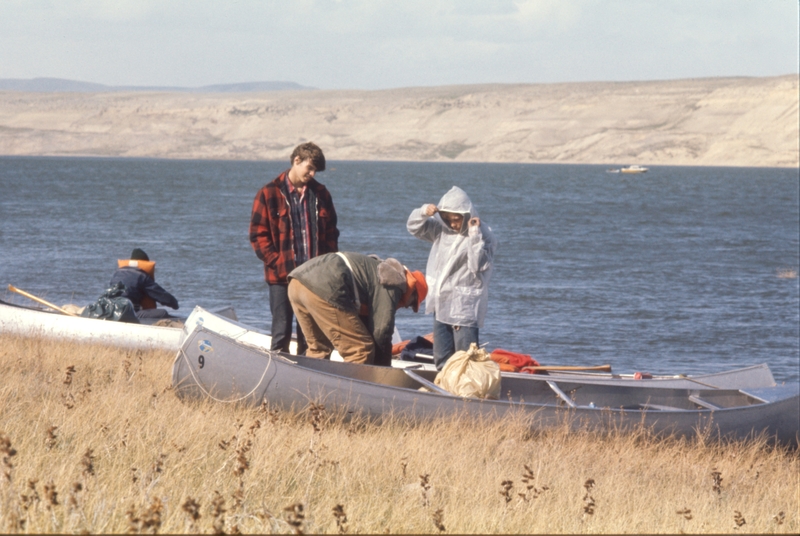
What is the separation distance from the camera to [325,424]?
6465mm

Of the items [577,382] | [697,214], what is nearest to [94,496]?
[577,382]

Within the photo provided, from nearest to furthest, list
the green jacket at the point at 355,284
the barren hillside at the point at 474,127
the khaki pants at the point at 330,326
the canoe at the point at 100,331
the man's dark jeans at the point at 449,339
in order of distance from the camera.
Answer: the green jacket at the point at 355,284 < the khaki pants at the point at 330,326 < the man's dark jeans at the point at 449,339 < the canoe at the point at 100,331 < the barren hillside at the point at 474,127

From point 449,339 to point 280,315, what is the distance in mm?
1345

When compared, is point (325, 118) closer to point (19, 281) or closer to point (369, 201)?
point (369, 201)

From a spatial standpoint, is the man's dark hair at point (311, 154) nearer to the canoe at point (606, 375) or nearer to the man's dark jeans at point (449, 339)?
the man's dark jeans at point (449, 339)

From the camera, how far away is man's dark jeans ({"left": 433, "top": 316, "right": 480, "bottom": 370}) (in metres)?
7.67

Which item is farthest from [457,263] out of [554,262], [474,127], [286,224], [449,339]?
[474,127]

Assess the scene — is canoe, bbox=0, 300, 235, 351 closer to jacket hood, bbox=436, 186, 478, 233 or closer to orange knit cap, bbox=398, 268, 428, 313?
jacket hood, bbox=436, 186, 478, 233

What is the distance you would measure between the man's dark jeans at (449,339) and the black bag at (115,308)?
14.4 ft

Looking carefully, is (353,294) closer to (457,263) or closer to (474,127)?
(457,263)

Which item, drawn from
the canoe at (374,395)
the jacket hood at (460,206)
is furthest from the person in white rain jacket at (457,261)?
the canoe at (374,395)

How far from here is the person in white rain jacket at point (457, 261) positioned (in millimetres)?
7477

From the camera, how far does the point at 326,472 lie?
17.0 ft

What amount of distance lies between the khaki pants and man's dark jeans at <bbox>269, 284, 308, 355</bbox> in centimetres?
29
